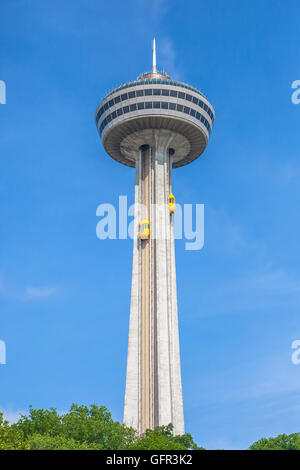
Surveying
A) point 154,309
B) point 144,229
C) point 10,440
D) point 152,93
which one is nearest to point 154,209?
point 144,229

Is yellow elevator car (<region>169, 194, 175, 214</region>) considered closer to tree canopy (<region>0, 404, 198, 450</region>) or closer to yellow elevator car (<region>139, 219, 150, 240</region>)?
yellow elevator car (<region>139, 219, 150, 240</region>)

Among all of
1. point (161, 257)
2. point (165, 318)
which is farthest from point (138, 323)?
point (161, 257)

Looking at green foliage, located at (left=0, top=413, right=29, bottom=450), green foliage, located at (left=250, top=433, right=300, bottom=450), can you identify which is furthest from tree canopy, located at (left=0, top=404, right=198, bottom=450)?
green foliage, located at (left=250, top=433, right=300, bottom=450)

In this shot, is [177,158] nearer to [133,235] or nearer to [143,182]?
[143,182]

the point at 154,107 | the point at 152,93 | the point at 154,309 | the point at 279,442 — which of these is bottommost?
the point at 279,442

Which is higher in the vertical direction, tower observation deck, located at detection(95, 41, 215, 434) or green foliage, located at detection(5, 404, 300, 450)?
tower observation deck, located at detection(95, 41, 215, 434)

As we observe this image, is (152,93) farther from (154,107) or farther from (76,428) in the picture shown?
(76,428)
